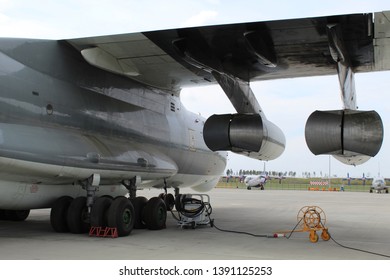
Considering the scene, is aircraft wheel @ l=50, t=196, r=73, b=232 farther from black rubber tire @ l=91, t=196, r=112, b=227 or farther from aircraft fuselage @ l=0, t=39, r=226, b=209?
black rubber tire @ l=91, t=196, r=112, b=227

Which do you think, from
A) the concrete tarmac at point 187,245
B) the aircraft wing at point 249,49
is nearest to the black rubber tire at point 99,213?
the concrete tarmac at point 187,245

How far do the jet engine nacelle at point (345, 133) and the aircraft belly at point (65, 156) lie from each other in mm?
4039

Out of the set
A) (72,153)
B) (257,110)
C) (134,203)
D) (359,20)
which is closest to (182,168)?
(134,203)

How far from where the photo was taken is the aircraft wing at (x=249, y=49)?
295 inches

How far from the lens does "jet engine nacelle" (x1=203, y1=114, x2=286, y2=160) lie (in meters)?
8.91

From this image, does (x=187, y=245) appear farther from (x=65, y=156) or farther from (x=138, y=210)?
(x=65, y=156)

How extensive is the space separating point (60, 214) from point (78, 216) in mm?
427

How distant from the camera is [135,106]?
10789 mm

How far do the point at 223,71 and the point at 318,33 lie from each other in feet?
8.13

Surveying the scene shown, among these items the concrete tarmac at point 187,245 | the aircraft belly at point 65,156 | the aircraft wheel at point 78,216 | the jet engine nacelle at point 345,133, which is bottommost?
the concrete tarmac at point 187,245

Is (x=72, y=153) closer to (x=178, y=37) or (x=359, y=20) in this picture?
(x=178, y=37)

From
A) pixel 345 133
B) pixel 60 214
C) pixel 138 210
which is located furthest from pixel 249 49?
pixel 60 214

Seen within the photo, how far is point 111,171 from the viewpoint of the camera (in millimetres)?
9180

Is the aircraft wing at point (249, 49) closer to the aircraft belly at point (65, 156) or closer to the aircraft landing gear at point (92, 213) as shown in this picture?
the aircraft belly at point (65, 156)
